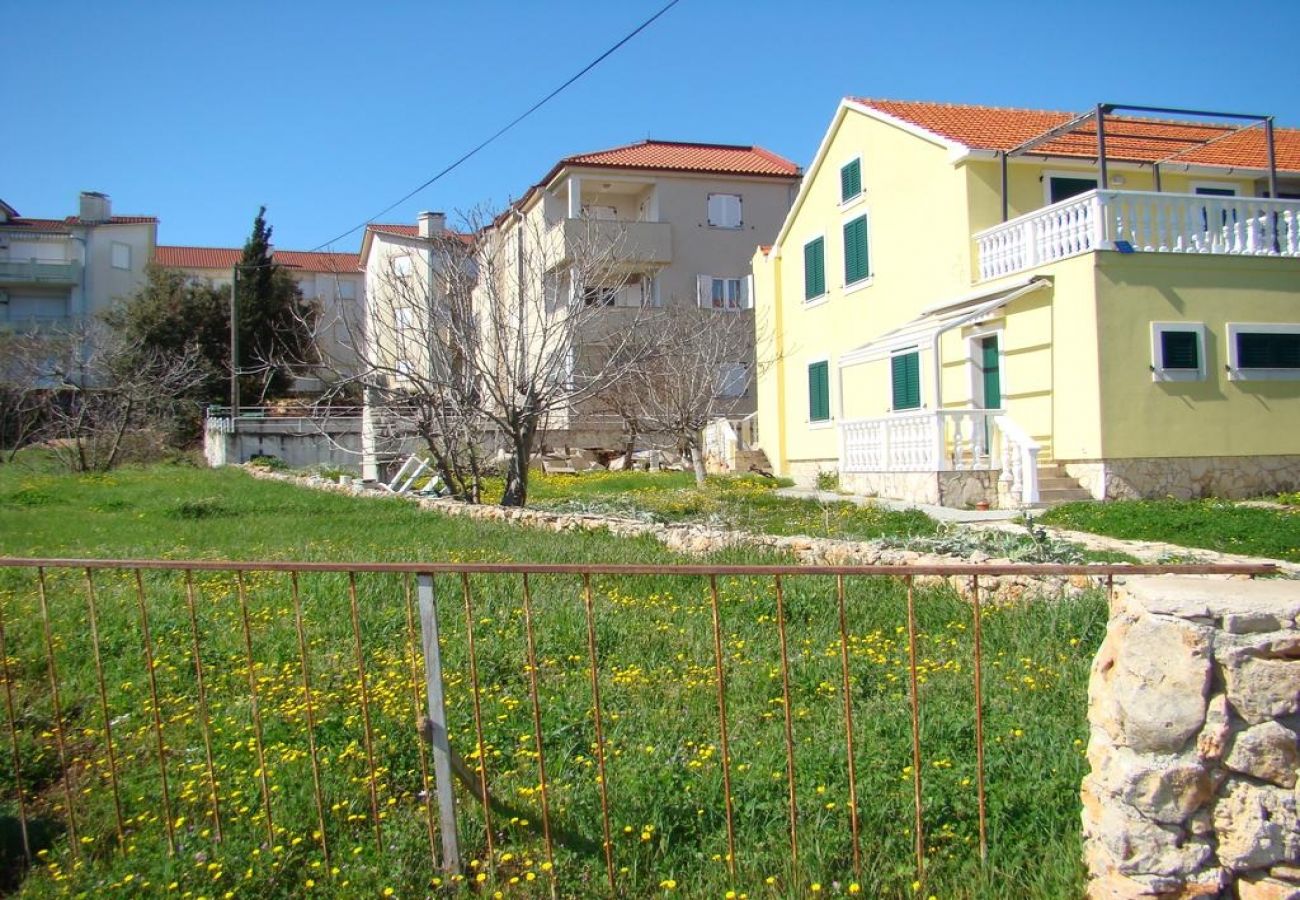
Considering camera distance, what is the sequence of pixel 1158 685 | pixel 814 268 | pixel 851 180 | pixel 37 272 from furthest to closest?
1. pixel 37 272
2. pixel 814 268
3. pixel 851 180
4. pixel 1158 685

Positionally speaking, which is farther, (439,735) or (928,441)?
(928,441)

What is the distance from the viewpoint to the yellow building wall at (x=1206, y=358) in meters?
14.9

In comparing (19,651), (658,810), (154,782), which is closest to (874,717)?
(658,810)

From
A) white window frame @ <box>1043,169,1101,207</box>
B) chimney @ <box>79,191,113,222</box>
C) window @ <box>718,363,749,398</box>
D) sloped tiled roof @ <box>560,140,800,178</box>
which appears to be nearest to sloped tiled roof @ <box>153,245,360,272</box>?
chimney @ <box>79,191,113,222</box>

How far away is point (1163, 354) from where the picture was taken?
1514cm

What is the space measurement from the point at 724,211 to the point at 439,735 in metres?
33.4

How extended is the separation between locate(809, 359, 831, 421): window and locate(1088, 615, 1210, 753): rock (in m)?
19.3

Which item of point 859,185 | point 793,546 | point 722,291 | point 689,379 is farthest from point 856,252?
point 722,291

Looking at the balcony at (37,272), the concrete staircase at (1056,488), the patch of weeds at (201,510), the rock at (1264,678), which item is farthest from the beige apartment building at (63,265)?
the rock at (1264,678)

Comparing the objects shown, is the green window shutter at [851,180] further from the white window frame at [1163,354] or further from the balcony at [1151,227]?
the white window frame at [1163,354]

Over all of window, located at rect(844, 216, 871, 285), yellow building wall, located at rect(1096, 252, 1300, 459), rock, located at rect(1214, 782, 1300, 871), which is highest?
window, located at rect(844, 216, 871, 285)

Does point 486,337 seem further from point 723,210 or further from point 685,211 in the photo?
point 723,210

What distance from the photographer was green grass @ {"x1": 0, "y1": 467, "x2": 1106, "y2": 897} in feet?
12.3

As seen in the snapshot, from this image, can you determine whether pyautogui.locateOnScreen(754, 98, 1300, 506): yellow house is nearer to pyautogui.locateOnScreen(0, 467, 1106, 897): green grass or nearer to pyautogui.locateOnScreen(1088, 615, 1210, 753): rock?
pyautogui.locateOnScreen(0, 467, 1106, 897): green grass
